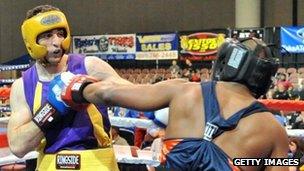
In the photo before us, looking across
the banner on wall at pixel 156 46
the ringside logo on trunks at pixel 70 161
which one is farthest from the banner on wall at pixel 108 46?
the ringside logo on trunks at pixel 70 161

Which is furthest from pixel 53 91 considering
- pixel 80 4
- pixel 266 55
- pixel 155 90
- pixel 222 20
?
pixel 80 4

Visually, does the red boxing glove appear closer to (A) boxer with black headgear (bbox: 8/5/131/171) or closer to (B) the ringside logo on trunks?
(A) boxer with black headgear (bbox: 8/5/131/171)

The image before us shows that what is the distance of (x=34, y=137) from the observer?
2041mm

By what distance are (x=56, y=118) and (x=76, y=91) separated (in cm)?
22

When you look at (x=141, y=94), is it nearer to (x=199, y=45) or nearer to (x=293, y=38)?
(x=293, y=38)

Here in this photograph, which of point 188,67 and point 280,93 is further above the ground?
point 280,93

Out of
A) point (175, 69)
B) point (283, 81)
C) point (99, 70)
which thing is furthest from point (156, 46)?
point (99, 70)

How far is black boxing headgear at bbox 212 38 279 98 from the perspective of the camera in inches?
59.5

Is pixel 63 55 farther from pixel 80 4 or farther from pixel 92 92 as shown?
pixel 80 4

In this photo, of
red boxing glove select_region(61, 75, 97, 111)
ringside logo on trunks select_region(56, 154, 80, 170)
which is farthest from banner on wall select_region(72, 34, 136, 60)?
A: red boxing glove select_region(61, 75, 97, 111)

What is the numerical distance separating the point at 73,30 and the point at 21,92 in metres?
14.9

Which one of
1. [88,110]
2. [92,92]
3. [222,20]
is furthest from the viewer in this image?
[222,20]

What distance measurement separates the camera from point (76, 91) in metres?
1.84

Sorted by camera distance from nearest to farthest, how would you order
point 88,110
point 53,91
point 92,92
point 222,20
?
1. point 92,92
2. point 53,91
3. point 88,110
4. point 222,20
